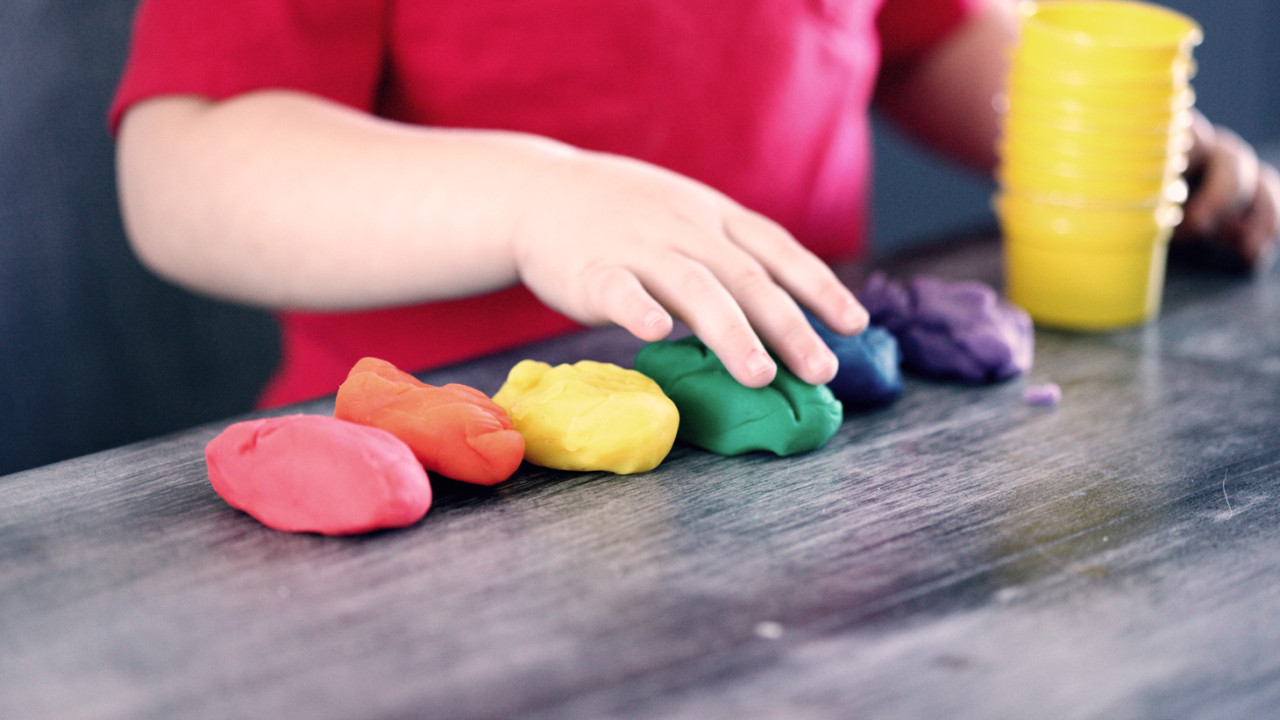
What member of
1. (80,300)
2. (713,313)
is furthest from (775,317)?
(80,300)

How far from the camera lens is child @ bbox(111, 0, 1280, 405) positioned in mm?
606

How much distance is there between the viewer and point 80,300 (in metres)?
1.15

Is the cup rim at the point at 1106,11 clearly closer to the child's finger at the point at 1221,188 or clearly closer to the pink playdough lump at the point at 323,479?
the child's finger at the point at 1221,188

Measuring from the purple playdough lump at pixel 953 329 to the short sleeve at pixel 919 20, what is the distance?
17.2 inches

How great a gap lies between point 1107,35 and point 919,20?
0.26 meters

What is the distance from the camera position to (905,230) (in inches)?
89.2

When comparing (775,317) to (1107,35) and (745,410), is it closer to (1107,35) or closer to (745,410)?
(745,410)

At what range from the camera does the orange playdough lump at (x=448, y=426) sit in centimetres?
50

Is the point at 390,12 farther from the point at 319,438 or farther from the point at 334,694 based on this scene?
the point at 334,694

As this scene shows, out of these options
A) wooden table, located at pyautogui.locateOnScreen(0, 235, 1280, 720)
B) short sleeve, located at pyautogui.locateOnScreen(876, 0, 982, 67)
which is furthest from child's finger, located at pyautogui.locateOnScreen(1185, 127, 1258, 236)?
wooden table, located at pyautogui.locateOnScreen(0, 235, 1280, 720)

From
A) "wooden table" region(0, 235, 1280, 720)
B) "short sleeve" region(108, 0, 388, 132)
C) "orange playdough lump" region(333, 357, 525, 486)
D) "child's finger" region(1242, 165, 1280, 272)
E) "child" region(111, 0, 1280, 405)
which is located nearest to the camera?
"wooden table" region(0, 235, 1280, 720)

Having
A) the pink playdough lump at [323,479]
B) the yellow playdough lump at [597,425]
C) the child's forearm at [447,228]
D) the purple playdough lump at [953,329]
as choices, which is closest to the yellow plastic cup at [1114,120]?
the purple playdough lump at [953,329]

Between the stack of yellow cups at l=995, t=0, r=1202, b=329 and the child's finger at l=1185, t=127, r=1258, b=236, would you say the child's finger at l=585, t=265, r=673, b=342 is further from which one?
the child's finger at l=1185, t=127, r=1258, b=236

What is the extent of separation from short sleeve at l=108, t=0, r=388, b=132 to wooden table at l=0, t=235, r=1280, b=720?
27cm
